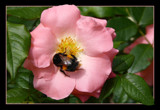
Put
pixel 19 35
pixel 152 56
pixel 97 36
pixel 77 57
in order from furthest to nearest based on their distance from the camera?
pixel 152 56
pixel 77 57
pixel 97 36
pixel 19 35

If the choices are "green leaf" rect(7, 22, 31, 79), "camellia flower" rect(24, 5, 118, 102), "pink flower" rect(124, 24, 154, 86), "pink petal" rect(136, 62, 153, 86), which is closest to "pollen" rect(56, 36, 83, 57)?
"camellia flower" rect(24, 5, 118, 102)

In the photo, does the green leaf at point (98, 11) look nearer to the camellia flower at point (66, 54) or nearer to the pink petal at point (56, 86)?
the camellia flower at point (66, 54)

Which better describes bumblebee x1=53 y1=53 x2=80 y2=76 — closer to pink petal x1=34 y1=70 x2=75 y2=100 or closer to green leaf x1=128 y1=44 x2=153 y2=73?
pink petal x1=34 y1=70 x2=75 y2=100

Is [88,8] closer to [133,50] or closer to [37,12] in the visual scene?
[37,12]

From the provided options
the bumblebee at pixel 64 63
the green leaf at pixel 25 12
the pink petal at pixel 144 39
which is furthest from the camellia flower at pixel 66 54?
the pink petal at pixel 144 39

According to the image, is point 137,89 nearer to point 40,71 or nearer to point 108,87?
point 108,87

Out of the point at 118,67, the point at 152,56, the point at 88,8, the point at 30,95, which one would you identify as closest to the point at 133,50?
the point at 152,56
